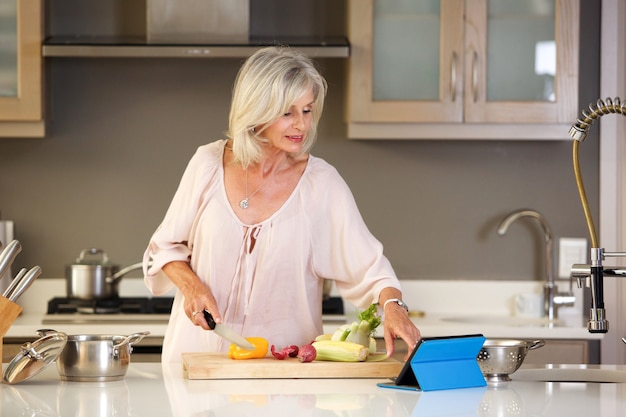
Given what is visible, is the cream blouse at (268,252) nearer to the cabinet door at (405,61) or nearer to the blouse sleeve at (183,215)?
the blouse sleeve at (183,215)

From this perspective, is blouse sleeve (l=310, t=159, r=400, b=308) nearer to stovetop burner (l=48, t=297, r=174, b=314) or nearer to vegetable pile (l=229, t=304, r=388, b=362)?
vegetable pile (l=229, t=304, r=388, b=362)

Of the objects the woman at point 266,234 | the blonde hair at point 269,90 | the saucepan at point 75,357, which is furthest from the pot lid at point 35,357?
the blonde hair at point 269,90

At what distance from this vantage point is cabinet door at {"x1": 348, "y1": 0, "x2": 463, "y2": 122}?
12.0 ft

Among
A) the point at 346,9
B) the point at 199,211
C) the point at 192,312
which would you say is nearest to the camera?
the point at 192,312

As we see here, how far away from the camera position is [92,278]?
146 inches

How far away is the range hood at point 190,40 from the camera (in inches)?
141

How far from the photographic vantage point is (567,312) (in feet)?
13.1

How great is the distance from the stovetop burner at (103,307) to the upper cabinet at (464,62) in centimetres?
102

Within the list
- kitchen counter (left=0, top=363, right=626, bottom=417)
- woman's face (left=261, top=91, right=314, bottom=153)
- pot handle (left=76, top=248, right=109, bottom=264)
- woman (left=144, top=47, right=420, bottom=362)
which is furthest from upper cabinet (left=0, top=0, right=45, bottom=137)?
kitchen counter (left=0, top=363, right=626, bottom=417)

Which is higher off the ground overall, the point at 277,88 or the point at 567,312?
the point at 277,88

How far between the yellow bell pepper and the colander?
0.50m

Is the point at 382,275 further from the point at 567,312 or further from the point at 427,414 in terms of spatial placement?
the point at 567,312

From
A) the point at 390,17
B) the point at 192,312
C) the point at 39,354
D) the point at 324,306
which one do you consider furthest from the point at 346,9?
the point at 39,354

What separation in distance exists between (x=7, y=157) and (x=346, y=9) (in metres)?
1.49
